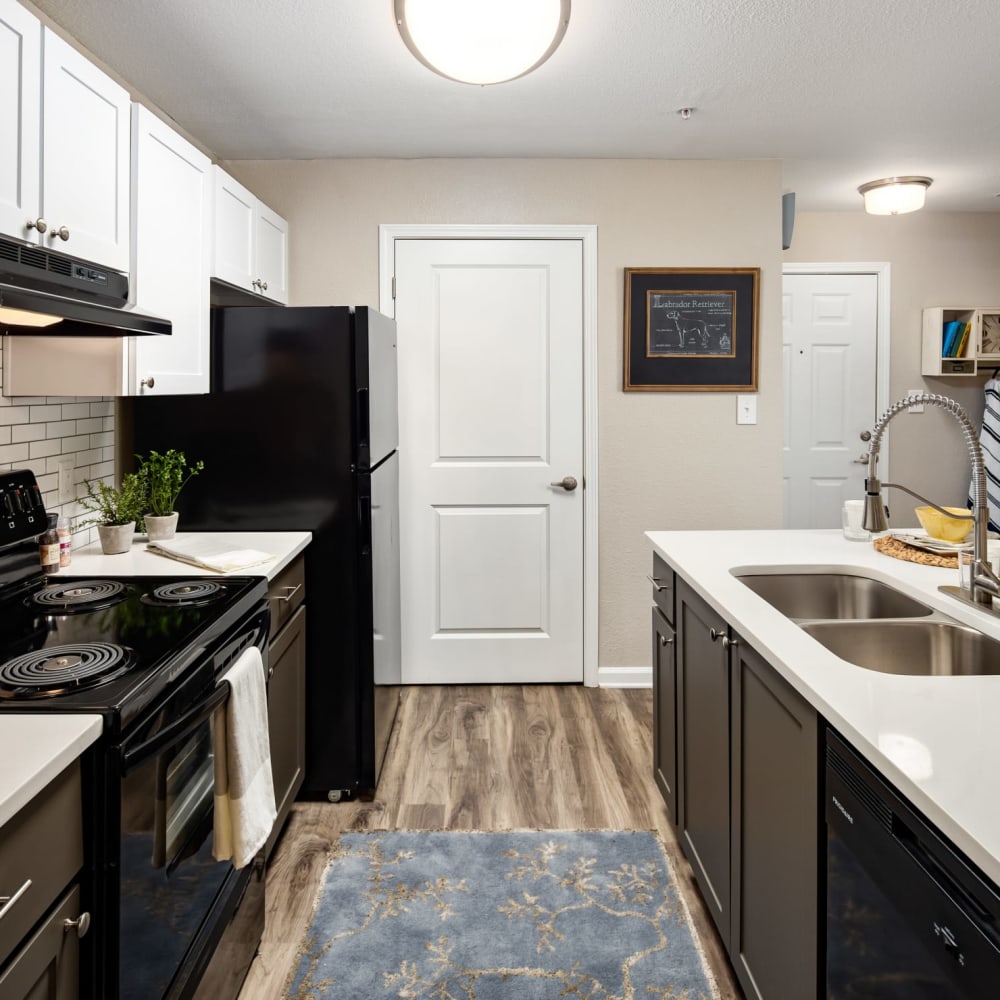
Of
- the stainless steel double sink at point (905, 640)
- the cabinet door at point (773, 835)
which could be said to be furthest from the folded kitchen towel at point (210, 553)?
the stainless steel double sink at point (905, 640)

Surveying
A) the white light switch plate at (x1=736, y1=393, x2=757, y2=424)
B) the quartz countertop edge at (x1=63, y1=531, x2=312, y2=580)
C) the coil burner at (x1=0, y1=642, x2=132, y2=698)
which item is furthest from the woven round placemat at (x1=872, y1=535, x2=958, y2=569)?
the coil burner at (x1=0, y1=642, x2=132, y2=698)

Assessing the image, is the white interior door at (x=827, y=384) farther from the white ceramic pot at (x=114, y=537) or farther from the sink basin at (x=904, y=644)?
the white ceramic pot at (x=114, y=537)

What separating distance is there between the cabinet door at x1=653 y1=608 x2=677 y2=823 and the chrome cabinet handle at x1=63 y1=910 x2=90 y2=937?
5.02ft

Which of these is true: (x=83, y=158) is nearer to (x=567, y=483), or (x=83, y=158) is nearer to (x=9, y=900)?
(x=9, y=900)

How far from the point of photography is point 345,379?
2.50 m

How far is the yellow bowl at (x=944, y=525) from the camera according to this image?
213 centimetres

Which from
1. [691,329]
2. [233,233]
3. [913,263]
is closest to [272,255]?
[233,233]

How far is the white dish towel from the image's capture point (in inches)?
59.7

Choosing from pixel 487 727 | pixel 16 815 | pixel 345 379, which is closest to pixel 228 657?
pixel 16 815

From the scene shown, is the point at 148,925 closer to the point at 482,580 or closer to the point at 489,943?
the point at 489,943

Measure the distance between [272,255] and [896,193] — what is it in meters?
2.88

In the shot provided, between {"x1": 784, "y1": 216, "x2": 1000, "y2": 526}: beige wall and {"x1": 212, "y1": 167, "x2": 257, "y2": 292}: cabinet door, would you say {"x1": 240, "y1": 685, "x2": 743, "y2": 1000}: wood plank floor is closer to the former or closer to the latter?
{"x1": 212, "y1": 167, "x2": 257, "y2": 292}: cabinet door

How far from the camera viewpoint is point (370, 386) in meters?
2.53

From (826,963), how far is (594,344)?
272cm
